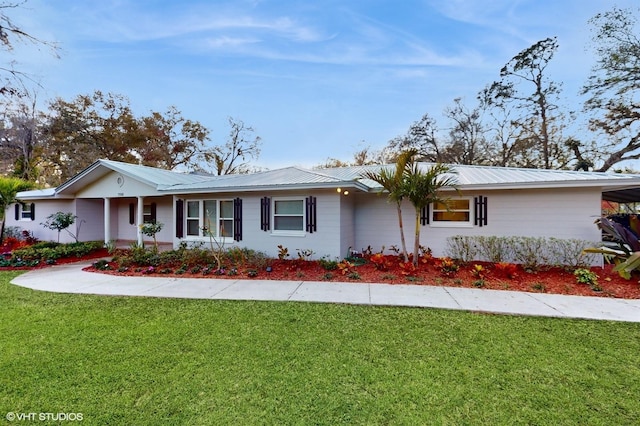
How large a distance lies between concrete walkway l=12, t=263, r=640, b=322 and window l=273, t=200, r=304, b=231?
2.63 meters

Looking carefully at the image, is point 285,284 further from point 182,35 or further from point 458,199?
point 182,35

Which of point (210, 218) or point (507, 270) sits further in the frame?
point (210, 218)

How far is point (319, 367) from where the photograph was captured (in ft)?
10.2

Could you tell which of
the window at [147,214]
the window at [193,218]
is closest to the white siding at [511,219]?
the window at [193,218]

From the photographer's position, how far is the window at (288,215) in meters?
9.15

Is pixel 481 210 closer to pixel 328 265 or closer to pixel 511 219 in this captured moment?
pixel 511 219

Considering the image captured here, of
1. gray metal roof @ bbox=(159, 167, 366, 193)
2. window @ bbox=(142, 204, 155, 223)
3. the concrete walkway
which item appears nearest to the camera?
the concrete walkway

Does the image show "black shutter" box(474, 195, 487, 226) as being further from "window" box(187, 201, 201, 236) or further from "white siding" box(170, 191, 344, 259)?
"window" box(187, 201, 201, 236)

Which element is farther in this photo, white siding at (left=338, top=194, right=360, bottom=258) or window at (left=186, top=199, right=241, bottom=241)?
window at (left=186, top=199, right=241, bottom=241)

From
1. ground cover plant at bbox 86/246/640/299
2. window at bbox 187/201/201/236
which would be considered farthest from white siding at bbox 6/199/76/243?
window at bbox 187/201/201/236

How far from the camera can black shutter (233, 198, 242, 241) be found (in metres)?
9.79

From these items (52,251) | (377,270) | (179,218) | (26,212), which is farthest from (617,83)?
(26,212)

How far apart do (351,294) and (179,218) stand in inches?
313

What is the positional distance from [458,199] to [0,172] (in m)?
36.2
